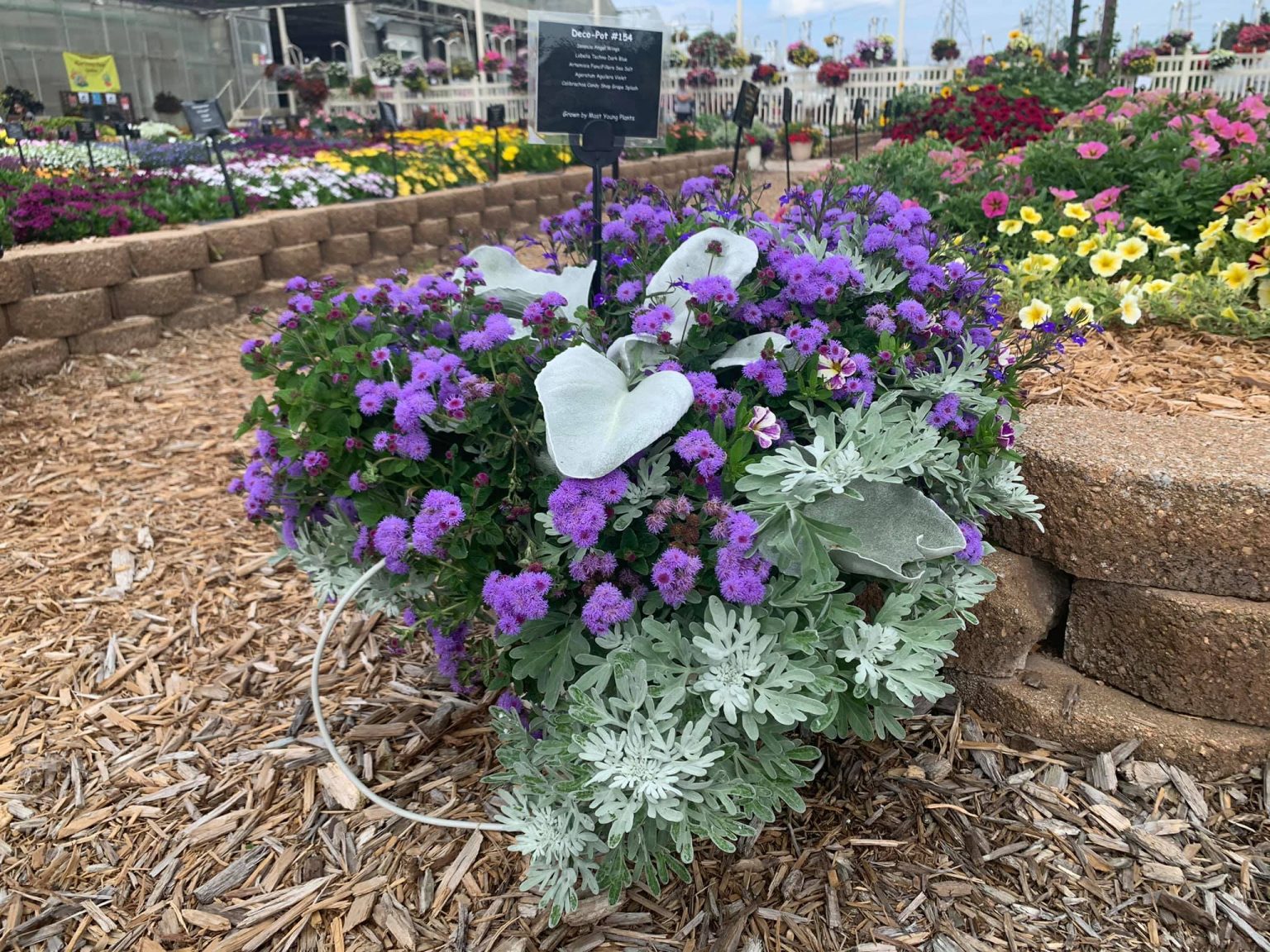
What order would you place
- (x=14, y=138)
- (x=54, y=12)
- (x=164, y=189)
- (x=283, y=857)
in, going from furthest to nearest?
1. (x=54, y=12)
2. (x=14, y=138)
3. (x=164, y=189)
4. (x=283, y=857)

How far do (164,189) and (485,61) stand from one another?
32.0 ft

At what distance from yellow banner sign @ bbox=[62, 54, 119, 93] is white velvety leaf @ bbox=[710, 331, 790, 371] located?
7.98 m

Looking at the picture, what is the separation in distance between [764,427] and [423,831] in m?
A: 1.03

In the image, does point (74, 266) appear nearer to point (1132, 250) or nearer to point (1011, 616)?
point (1011, 616)

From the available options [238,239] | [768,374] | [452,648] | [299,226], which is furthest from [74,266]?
[768,374]

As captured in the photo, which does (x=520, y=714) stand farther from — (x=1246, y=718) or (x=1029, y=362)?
(x=1246, y=718)

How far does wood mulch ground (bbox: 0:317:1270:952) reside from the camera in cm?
153

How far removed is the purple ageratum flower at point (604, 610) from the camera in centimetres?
127

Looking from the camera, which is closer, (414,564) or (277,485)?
(414,564)

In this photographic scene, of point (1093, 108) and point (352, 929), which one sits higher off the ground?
point (1093, 108)

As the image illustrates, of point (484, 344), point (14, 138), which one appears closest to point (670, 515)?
point (484, 344)

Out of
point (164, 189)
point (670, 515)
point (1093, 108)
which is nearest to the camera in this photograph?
point (670, 515)

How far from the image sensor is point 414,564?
1.55m

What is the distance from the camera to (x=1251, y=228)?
2.68m
